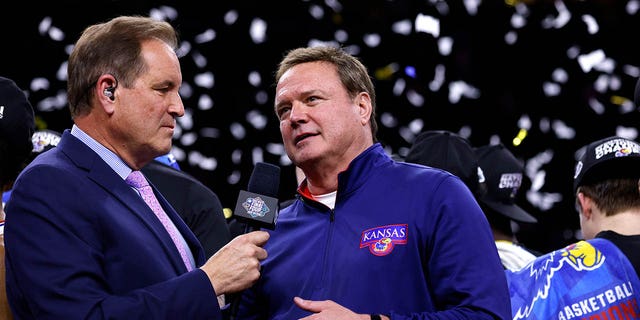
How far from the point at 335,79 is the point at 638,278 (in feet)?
3.15

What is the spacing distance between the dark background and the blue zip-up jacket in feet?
10.4

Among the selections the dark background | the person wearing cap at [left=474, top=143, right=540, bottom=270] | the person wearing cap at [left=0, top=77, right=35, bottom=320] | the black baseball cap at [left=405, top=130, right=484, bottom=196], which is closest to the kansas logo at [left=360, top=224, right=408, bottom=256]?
the person wearing cap at [left=0, top=77, right=35, bottom=320]

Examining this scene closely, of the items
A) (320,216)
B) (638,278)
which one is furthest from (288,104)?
(638,278)

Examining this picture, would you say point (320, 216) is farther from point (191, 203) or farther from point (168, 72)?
point (191, 203)

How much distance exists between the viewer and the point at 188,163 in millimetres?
5414

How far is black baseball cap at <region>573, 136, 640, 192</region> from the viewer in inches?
104

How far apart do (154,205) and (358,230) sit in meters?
0.48

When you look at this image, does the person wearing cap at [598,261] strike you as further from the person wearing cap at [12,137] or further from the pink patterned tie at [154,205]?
the person wearing cap at [12,137]

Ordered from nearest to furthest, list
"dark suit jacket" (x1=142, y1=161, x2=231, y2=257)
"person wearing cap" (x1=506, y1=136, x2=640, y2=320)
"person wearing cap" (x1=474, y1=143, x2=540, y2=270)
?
"person wearing cap" (x1=506, y1=136, x2=640, y2=320) → "dark suit jacket" (x1=142, y1=161, x2=231, y2=257) → "person wearing cap" (x1=474, y1=143, x2=540, y2=270)

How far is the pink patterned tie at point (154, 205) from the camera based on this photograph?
2014 mm

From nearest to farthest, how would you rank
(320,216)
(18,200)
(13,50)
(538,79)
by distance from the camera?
1. (18,200)
2. (320,216)
3. (13,50)
4. (538,79)

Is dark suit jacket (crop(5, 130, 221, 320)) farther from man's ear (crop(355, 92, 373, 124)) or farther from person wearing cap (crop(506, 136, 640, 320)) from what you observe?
person wearing cap (crop(506, 136, 640, 320))

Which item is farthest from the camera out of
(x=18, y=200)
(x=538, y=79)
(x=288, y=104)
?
(x=538, y=79)

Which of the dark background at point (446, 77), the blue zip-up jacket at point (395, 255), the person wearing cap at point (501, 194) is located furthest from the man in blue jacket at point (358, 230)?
the dark background at point (446, 77)
